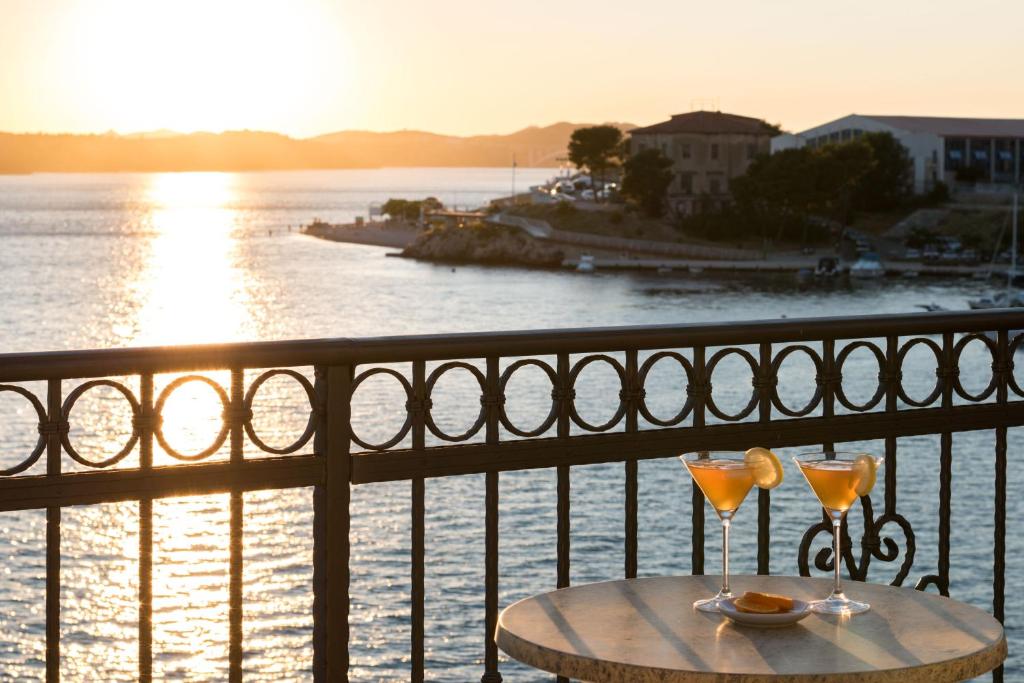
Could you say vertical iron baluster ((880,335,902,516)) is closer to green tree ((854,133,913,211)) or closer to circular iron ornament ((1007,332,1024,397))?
circular iron ornament ((1007,332,1024,397))

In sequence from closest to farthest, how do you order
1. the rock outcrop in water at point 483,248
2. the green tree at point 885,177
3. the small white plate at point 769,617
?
the small white plate at point 769,617, the green tree at point 885,177, the rock outcrop in water at point 483,248

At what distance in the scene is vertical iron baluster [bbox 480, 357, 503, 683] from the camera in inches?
115

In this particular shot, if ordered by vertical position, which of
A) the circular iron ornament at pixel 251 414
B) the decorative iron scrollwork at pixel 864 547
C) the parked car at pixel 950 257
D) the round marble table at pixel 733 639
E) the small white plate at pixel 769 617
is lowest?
the parked car at pixel 950 257

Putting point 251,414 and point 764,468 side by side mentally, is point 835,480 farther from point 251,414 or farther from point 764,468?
point 251,414

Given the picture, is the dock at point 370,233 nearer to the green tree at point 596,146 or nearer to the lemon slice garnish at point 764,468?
the green tree at point 596,146

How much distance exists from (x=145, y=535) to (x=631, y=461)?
1013 millimetres

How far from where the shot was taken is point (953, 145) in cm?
9606

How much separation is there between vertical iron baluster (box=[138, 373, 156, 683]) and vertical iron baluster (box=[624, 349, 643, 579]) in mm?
942

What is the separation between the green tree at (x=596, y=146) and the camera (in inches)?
4264

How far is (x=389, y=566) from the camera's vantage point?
97.6 feet

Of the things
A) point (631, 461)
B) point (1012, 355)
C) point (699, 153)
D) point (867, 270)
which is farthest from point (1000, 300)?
point (631, 461)

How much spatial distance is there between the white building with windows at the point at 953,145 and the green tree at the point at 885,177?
77cm

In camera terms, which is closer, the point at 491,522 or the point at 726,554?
the point at 726,554

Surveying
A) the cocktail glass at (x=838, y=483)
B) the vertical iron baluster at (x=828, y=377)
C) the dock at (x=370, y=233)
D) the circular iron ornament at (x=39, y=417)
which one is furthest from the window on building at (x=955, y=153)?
the circular iron ornament at (x=39, y=417)
